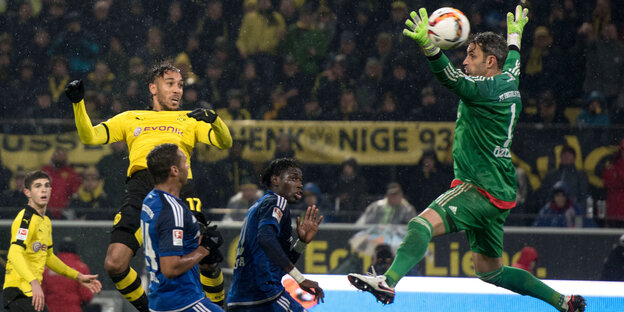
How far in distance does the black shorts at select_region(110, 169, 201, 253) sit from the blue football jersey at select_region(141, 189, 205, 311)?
1153mm

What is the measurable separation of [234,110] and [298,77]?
2.95ft

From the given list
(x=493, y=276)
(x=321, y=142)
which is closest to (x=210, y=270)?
(x=493, y=276)

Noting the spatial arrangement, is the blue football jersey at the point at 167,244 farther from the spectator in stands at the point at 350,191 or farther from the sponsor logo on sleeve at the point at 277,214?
the spectator in stands at the point at 350,191

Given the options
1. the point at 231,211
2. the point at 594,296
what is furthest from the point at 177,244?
the point at 231,211

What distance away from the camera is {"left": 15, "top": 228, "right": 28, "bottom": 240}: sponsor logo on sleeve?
6488 mm

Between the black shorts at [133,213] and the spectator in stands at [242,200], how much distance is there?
3.07 metres

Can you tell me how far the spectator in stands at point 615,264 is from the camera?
7629mm

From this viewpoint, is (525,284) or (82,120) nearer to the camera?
(525,284)

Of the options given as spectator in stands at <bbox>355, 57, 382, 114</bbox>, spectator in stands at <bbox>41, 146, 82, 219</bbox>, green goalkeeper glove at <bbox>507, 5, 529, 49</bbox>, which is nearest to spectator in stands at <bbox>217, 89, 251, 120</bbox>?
spectator in stands at <bbox>355, 57, 382, 114</bbox>

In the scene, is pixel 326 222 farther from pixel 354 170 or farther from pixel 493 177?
pixel 493 177

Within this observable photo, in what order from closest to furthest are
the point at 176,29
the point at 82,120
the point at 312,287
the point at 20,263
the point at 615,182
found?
the point at 312,287, the point at 82,120, the point at 20,263, the point at 615,182, the point at 176,29

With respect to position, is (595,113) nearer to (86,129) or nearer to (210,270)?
(210,270)

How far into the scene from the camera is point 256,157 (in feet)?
28.9

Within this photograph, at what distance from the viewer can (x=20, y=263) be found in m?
6.39
